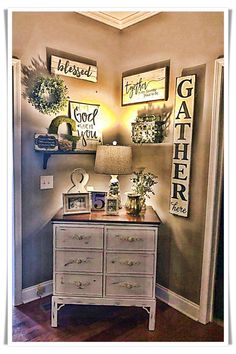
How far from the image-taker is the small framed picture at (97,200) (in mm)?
1765

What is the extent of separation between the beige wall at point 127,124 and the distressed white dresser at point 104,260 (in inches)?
9.1

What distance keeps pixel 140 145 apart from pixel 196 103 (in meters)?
0.46

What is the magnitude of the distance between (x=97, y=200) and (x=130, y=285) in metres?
0.58

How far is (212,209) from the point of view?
161 centimetres

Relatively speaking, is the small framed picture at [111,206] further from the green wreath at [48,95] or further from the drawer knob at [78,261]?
the green wreath at [48,95]

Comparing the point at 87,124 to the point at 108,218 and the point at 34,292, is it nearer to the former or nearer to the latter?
the point at 108,218

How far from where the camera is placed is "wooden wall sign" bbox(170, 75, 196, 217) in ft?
5.43

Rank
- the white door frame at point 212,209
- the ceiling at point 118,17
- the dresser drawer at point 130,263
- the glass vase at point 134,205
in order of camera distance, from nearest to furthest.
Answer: the ceiling at point 118,17 < the white door frame at point 212,209 < the dresser drawer at point 130,263 < the glass vase at point 134,205

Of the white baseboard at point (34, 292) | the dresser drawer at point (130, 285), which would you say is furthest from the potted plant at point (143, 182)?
the white baseboard at point (34, 292)

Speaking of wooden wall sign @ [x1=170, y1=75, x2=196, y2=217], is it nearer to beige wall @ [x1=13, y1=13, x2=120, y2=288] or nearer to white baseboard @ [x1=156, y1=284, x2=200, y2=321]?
beige wall @ [x1=13, y1=13, x2=120, y2=288]

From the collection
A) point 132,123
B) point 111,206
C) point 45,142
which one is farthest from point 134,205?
point 45,142

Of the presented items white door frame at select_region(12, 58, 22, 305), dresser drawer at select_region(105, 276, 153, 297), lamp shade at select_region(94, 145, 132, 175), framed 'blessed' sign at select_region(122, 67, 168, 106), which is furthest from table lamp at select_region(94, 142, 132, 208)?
Answer: dresser drawer at select_region(105, 276, 153, 297)

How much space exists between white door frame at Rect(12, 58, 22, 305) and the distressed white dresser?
0.86 ft
